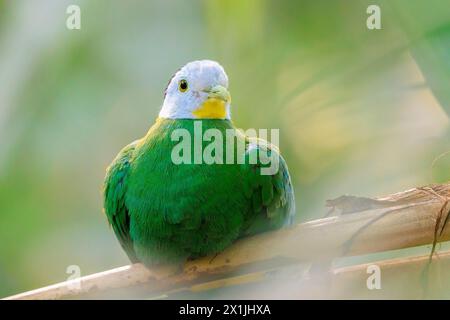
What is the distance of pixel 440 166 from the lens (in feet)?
7.79

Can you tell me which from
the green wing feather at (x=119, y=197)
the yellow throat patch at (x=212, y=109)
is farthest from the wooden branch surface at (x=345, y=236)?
the yellow throat patch at (x=212, y=109)

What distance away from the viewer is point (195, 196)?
8.03 feet

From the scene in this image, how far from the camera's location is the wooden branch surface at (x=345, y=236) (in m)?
2.14

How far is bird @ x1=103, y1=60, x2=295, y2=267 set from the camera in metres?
2.45

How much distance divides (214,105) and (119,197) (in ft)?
1.58

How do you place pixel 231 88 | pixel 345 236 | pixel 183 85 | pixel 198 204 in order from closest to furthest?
pixel 345 236 < pixel 198 204 < pixel 183 85 < pixel 231 88

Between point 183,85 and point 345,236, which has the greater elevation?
point 183,85

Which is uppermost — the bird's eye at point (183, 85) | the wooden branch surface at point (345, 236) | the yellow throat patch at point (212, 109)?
the bird's eye at point (183, 85)

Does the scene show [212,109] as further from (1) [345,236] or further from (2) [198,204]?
(1) [345,236]

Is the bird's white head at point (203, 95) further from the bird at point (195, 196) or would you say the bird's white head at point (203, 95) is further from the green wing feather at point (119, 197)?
the green wing feather at point (119, 197)

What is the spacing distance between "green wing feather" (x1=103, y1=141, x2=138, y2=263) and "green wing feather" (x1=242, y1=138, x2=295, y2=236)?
1.51 ft

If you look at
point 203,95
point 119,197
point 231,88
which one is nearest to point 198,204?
point 119,197

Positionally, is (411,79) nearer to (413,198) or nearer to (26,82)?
(413,198)

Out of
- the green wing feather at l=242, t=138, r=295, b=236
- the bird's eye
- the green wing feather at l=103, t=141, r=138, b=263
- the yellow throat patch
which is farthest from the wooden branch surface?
the bird's eye
